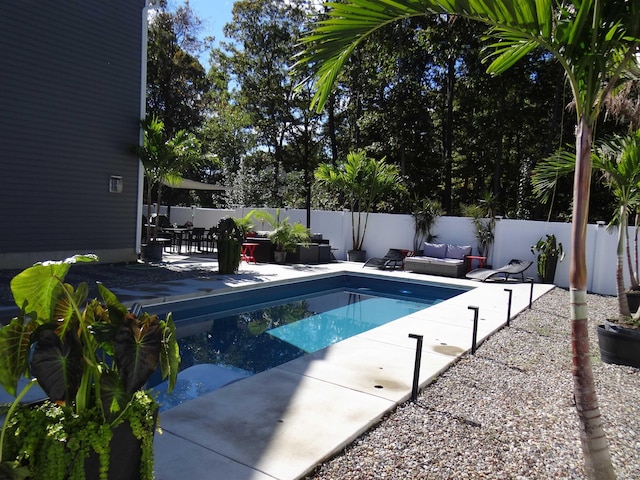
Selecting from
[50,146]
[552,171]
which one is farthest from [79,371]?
[50,146]

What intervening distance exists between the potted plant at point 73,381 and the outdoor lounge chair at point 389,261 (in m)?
11.0

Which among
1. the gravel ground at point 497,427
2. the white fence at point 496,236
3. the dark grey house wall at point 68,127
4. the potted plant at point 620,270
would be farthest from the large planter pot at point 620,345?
the dark grey house wall at point 68,127

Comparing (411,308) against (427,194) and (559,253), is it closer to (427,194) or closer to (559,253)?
(559,253)

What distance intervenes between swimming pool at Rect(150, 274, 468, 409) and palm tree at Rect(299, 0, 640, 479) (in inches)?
130

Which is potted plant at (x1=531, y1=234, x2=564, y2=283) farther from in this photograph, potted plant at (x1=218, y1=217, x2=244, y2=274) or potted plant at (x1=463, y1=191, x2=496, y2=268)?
potted plant at (x1=218, y1=217, x2=244, y2=274)

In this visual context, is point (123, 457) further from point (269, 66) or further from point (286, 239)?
point (269, 66)

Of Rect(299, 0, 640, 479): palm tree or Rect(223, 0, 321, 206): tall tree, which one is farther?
Rect(223, 0, 321, 206): tall tree

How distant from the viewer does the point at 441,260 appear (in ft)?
39.6

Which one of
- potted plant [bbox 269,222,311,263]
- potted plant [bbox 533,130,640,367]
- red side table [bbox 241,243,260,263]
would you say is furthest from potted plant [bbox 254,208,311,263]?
potted plant [bbox 533,130,640,367]

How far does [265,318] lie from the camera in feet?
25.8

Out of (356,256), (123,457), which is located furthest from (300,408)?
(356,256)

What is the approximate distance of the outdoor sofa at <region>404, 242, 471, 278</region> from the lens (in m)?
11.9

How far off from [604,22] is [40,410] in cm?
321

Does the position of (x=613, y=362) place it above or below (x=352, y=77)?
below
